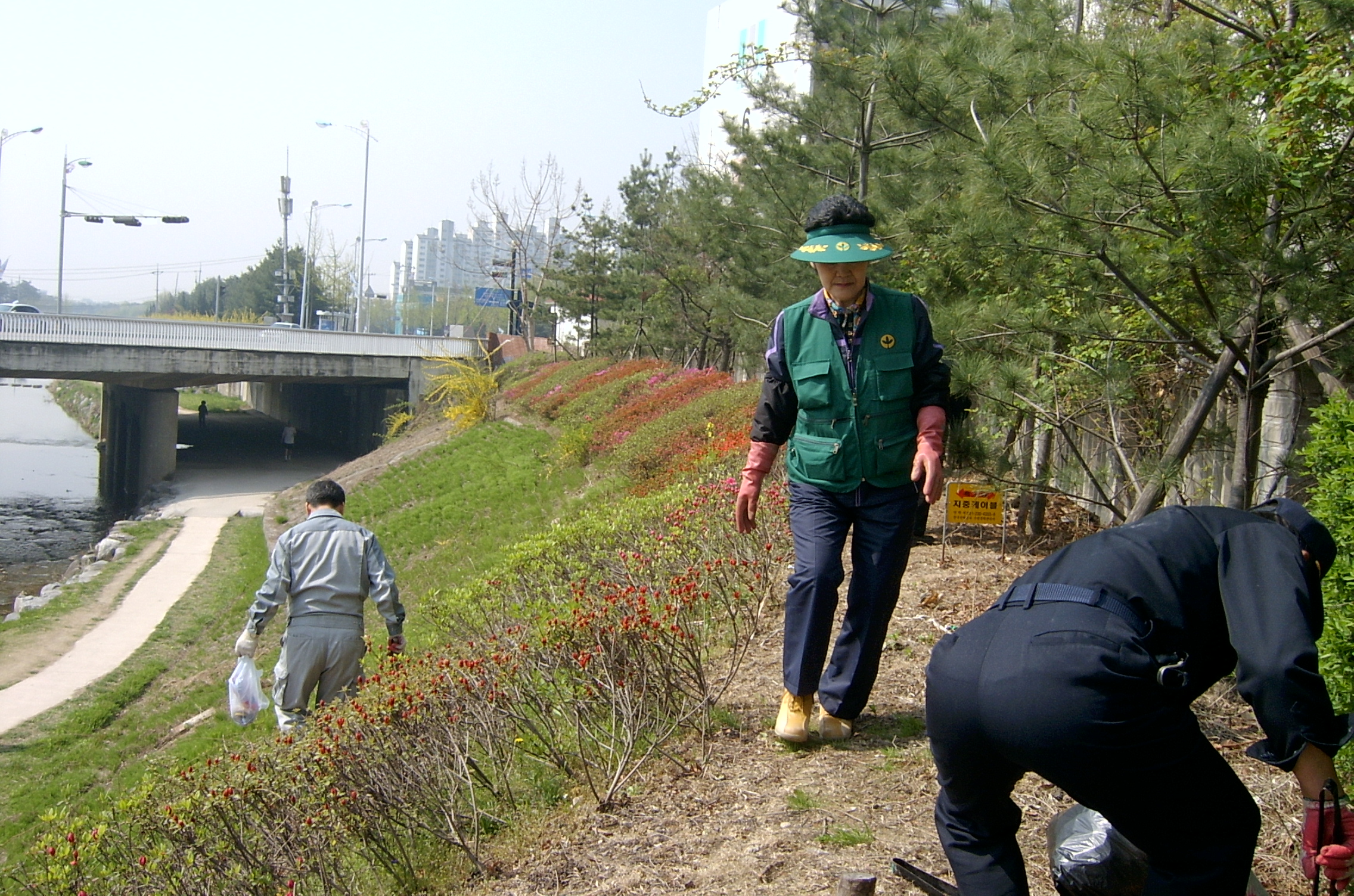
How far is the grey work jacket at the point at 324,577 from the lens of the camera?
19.7 ft

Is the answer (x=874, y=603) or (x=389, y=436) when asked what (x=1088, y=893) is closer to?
(x=874, y=603)

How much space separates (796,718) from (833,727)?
0.16 m

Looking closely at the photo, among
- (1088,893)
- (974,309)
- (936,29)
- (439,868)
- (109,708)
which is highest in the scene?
(936,29)

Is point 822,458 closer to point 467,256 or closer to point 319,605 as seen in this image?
point 319,605

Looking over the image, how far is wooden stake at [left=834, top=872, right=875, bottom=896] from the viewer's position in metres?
2.77

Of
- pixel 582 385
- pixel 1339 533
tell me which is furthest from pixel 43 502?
pixel 1339 533

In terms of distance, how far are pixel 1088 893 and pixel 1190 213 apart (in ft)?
9.18

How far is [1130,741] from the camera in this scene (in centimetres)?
194

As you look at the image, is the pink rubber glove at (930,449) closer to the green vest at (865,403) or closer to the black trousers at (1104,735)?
the green vest at (865,403)

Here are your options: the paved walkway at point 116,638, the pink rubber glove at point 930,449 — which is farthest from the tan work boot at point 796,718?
the paved walkway at point 116,638

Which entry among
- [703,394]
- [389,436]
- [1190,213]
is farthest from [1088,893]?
[389,436]

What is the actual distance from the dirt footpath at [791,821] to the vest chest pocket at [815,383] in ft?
4.20

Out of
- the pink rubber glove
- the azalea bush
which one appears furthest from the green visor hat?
the azalea bush

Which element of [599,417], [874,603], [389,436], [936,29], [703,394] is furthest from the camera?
[389,436]
